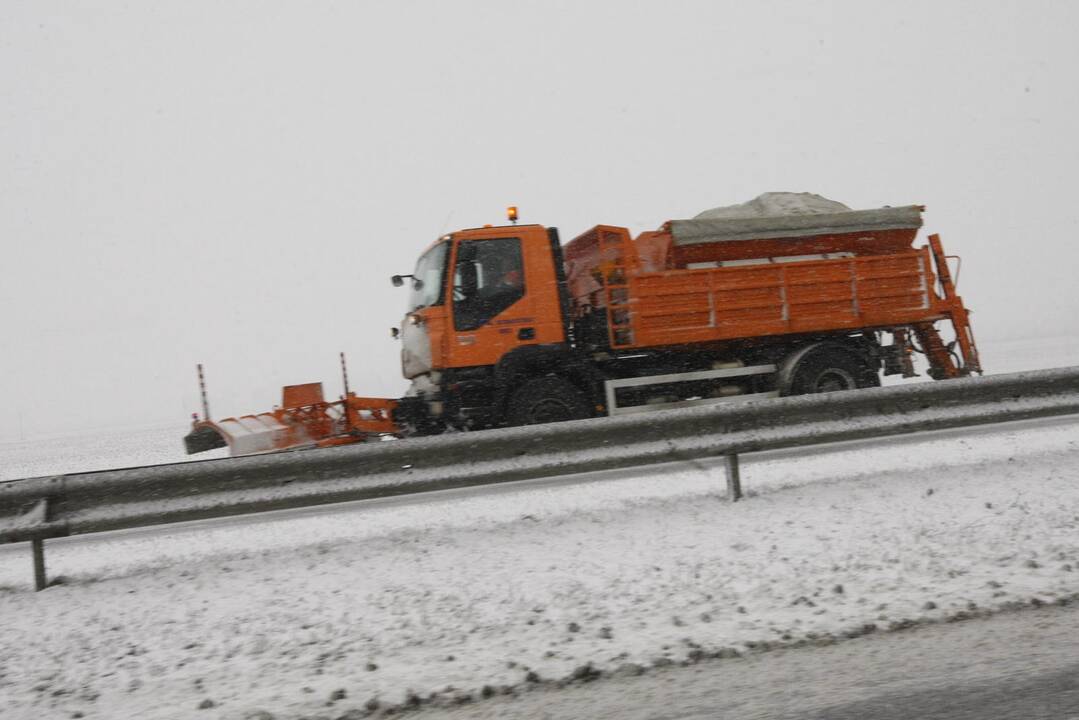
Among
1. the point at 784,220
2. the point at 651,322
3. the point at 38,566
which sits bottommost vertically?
the point at 38,566

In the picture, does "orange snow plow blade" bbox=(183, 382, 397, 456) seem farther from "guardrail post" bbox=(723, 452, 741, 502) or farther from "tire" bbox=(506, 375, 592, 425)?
"guardrail post" bbox=(723, 452, 741, 502)

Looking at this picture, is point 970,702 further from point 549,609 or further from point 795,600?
point 549,609

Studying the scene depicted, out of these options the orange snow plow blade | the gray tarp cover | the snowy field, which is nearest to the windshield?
the orange snow plow blade

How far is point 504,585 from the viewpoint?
411 centimetres

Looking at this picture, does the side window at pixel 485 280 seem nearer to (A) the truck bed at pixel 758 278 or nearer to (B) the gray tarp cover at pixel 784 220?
(A) the truck bed at pixel 758 278

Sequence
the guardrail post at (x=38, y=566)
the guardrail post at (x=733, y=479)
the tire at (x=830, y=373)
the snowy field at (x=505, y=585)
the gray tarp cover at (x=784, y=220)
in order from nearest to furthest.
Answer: the snowy field at (x=505, y=585) → the guardrail post at (x=38, y=566) → the guardrail post at (x=733, y=479) → the gray tarp cover at (x=784, y=220) → the tire at (x=830, y=373)

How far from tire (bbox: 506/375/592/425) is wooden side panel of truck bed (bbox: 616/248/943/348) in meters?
0.89

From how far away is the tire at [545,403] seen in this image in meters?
9.27

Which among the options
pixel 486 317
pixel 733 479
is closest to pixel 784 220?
pixel 486 317

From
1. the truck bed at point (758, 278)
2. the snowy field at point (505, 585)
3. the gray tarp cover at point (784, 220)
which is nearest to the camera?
the snowy field at point (505, 585)

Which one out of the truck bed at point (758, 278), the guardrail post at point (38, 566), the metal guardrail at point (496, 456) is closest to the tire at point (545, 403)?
the truck bed at point (758, 278)

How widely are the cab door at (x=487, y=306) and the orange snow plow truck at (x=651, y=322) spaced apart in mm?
16

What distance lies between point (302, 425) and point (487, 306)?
96.1 inches

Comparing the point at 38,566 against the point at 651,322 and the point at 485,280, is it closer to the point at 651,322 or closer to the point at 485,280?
the point at 485,280
